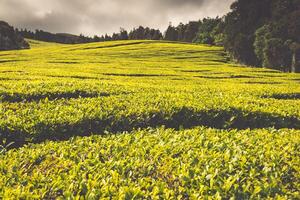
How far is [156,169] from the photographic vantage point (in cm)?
732

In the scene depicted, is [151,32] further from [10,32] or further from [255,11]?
[255,11]

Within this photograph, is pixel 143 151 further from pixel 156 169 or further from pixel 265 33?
pixel 265 33

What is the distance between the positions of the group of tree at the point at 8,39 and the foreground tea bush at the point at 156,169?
99831 mm

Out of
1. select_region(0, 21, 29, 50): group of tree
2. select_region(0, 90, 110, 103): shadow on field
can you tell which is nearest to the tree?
select_region(0, 21, 29, 50): group of tree

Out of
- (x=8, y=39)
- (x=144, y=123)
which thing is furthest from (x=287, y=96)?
(x=8, y=39)

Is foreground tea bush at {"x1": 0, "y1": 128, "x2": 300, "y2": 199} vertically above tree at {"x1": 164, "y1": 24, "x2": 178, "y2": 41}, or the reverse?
tree at {"x1": 164, "y1": 24, "x2": 178, "y2": 41}

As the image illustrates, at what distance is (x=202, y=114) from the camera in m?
13.0

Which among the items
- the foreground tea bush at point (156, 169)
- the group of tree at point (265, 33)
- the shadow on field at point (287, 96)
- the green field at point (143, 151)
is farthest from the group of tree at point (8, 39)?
the foreground tea bush at point (156, 169)

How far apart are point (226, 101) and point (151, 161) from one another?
7.56 m

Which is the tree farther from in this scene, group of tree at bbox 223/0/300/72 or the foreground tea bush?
the foreground tea bush

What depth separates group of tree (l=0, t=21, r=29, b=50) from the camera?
10238 cm

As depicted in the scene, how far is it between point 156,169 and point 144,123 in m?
4.60

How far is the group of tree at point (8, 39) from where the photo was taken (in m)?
102

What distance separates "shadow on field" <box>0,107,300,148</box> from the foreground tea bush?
1414 millimetres
